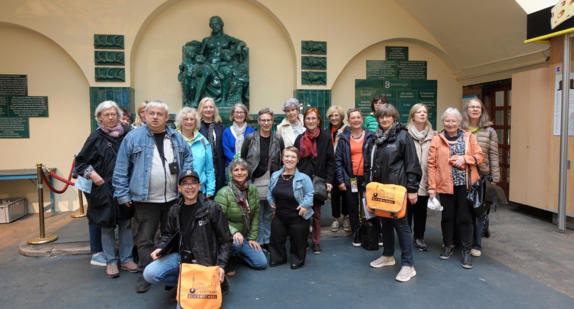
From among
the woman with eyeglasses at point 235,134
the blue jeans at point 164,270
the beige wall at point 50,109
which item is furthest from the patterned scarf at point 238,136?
the beige wall at point 50,109

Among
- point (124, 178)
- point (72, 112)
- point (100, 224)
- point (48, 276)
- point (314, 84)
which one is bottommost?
point (48, 276)

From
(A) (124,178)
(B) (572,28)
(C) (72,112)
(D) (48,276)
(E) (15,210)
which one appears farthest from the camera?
(C) (72,112)

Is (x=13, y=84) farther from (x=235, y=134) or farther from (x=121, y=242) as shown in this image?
(x=235, y=134)

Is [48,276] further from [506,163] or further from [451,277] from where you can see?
[506,163]

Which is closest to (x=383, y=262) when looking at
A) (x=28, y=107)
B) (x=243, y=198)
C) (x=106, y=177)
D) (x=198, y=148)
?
(x=243, y=198)

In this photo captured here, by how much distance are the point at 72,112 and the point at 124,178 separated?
12.3 feet

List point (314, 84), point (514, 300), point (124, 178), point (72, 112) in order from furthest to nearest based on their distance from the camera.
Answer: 1. point (314, 84)
2. point (72, 112)
3. point (124, 178)
4. point (514, 300)

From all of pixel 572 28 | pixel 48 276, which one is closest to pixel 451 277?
pixel 572 28

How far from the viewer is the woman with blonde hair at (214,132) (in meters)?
3.99

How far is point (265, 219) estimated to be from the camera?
152 inches

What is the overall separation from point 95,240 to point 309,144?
2346 millimetres

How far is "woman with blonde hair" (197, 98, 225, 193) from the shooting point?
13.1 feet

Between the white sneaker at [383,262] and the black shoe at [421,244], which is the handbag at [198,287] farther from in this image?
the black shoe at [421,244]

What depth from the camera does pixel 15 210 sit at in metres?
5.51
